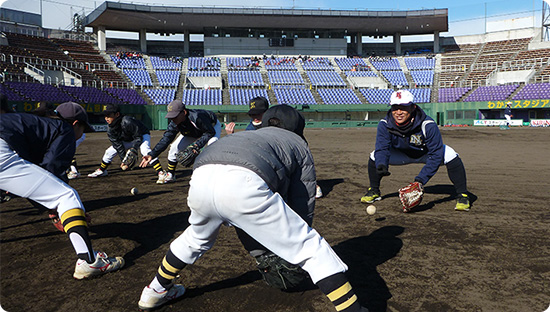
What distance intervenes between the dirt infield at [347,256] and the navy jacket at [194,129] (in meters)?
1.29

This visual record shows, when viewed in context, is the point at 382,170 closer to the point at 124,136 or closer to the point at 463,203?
the point at 463,203

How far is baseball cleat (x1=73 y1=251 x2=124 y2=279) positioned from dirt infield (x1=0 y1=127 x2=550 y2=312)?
2.8 inches

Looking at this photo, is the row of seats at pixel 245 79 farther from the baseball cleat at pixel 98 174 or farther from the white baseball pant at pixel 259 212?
the white baseball pant at pixel 259 212

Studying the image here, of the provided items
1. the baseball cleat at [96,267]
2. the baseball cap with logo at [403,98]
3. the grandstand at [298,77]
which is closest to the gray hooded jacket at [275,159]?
the baseball cleat at [96,267]

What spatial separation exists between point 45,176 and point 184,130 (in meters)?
5.24

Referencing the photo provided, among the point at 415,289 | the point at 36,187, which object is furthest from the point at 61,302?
the point at 415,289

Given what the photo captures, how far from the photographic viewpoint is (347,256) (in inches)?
160

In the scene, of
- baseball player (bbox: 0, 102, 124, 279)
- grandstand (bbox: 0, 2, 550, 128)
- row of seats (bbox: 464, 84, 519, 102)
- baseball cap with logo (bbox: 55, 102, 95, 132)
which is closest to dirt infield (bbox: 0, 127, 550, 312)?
baseball player (bbox: 0, 102, 124, 279)

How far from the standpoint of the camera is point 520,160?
11.6 meters

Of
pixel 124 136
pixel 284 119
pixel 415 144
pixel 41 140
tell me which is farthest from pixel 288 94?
pixel 284 119

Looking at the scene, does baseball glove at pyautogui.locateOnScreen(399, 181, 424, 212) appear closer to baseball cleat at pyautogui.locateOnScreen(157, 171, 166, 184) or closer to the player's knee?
the player's knee

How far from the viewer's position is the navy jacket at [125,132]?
9180 millimetres

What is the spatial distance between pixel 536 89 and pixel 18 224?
45090 mm

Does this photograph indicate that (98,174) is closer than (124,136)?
No
